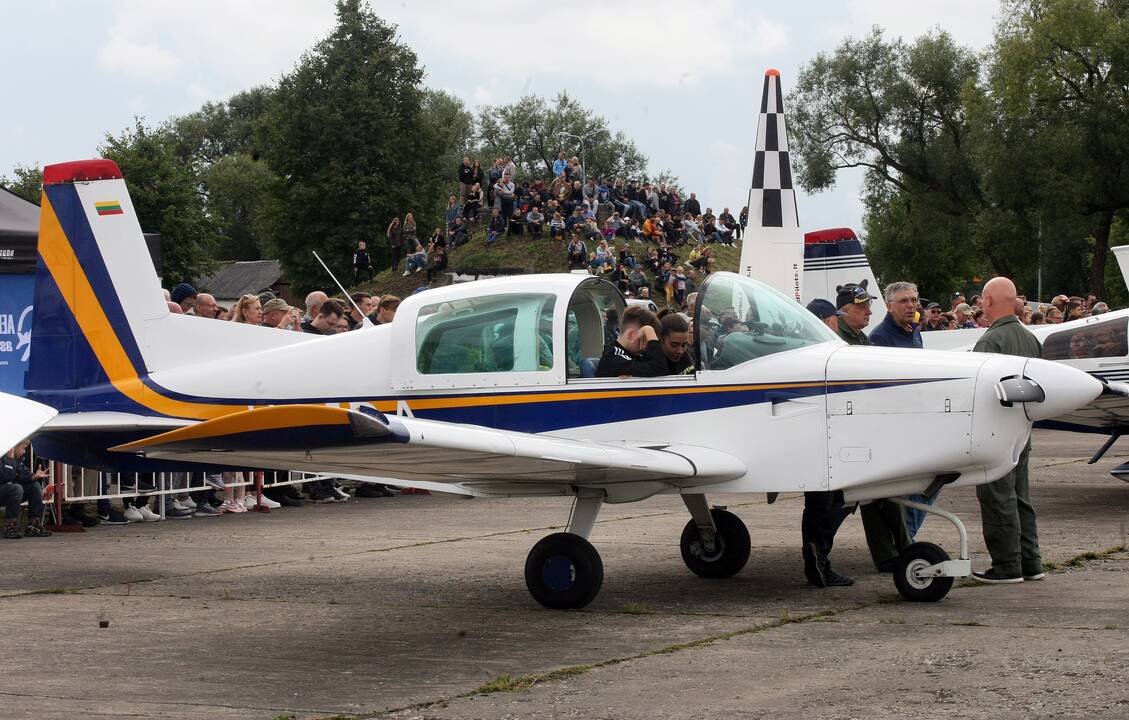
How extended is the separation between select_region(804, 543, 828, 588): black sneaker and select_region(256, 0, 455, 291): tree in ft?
178

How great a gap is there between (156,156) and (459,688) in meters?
64.0

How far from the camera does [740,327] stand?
793 cm

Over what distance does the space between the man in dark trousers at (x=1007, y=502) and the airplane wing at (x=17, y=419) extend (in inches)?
209

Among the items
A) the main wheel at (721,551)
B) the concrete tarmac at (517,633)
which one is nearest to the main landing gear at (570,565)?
the concrete tarmac at (517,633)

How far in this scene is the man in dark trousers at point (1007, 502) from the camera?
322 inches

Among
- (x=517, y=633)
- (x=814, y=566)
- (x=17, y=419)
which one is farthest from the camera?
(x=814, y=566)

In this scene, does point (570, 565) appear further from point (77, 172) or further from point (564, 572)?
point (77, 172)

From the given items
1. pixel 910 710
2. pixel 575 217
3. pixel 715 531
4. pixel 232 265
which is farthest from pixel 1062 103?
pixel 232 265

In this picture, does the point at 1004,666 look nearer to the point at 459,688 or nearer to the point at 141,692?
the point at 459,688

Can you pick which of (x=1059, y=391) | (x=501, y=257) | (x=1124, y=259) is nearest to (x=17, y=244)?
(x=1059, y=391)

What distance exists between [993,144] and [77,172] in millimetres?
45130

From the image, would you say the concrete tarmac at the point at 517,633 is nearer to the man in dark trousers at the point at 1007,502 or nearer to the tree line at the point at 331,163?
the man in dark trousers at the point at 1007,502

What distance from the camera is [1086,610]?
718 cm

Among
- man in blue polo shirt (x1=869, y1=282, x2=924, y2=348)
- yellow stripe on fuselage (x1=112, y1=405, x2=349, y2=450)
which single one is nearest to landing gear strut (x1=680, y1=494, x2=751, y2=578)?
man in blue polo shirt (x1=869, y1=282, x2=924, y2=348)
